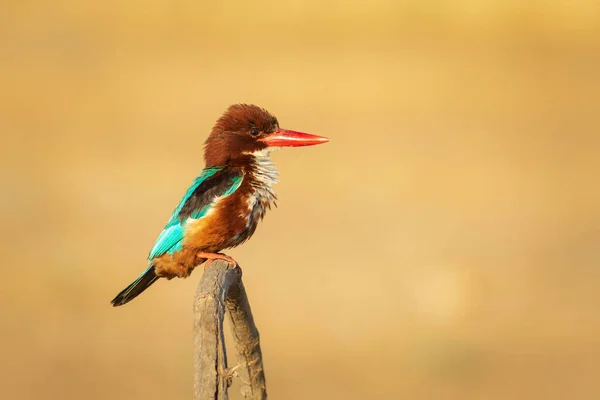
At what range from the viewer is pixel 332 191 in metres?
9.54

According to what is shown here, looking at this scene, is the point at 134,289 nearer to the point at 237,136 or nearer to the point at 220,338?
the point at 237,136

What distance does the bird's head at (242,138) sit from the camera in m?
3.96

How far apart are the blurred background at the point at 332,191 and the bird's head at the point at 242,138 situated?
10.7ft

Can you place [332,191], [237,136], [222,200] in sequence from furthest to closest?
[332,191], [237,136], [222,200]

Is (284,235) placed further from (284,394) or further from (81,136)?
(81,136)

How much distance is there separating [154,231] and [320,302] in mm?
1555

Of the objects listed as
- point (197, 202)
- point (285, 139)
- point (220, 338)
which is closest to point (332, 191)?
point (285, 139)

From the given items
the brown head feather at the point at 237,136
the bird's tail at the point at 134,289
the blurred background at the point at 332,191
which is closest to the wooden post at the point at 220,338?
the bird's tail at the point at 134,289

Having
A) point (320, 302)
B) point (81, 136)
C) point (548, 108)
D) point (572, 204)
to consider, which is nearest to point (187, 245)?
point (320, 302)

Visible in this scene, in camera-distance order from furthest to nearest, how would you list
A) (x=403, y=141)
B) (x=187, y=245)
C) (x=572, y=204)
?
(x=403, y=141)
(x=572, y=204)
(x=187, y=245)

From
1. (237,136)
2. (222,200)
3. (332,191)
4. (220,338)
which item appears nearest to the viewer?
(220,338)

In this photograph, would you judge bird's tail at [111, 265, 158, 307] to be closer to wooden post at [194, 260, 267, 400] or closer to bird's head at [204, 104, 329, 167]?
bird's head at [204, 104, 329, 167]

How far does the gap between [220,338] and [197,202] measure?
1.37m

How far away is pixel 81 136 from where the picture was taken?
36.3 feet
